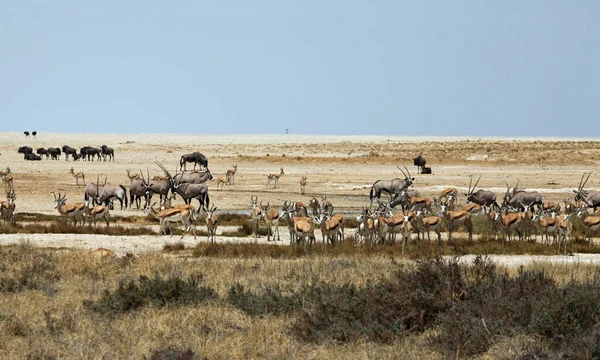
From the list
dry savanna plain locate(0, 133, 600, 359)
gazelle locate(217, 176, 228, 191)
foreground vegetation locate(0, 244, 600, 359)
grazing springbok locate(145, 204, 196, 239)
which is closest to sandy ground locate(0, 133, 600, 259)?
gazelle locate(217, 176, 228, 191)

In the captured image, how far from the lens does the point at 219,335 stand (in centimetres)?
1038

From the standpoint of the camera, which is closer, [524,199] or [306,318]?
[306,318]

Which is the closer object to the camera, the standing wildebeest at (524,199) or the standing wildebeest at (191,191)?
the standing wildebeest at (524,199)

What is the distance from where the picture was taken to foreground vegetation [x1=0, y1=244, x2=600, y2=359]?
9.49 m

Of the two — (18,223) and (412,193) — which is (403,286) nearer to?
(18,223)

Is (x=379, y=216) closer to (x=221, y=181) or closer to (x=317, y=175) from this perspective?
(x=221, y=181)

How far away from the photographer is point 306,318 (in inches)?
419

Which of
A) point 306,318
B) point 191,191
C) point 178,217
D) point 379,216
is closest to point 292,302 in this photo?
point 306,318

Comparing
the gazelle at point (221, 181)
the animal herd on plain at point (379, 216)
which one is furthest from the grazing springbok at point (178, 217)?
the gazelle at point (221, 181)

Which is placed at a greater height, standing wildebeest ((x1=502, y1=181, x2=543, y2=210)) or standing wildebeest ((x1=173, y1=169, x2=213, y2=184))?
standing wildebeest ((x1=173, y1=169, x2=213, y2=184))

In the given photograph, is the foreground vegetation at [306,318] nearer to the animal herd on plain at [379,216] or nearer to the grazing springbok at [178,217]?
the animal herd on plain at [379,216]

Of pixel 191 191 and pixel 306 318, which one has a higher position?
pixel 306 318

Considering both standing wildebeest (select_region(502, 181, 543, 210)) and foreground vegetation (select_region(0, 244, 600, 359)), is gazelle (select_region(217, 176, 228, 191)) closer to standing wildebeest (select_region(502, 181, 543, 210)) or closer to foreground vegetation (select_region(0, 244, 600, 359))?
standing wildebeest (select_region(502, 181, 543, 210))

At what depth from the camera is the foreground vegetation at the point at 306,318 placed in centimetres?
949
